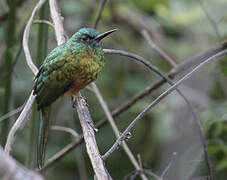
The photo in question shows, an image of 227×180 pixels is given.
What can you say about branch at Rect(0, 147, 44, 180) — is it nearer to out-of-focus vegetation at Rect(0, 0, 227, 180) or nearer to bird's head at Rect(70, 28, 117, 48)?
bird's head at Rect(70, 28, 117, 48)

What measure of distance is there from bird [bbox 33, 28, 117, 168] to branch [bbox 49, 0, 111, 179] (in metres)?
0.08

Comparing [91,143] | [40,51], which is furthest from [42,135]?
[91,143]

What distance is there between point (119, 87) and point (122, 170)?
798 millimetres

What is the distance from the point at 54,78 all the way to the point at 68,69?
97mm

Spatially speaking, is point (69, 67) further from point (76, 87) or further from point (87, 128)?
point (87, 128)

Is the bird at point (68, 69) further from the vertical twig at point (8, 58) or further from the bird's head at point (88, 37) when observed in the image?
the vertical twig at point (8, 58)

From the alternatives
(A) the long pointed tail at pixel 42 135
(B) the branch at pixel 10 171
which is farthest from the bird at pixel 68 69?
(B) the branch at pixel 10 171

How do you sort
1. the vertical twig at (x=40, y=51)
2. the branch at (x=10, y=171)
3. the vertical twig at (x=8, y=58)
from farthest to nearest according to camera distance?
the vertical twig at (x=8, y=58), the vertical twig at (x=40, y=51), the branch at (x=10, y=171)

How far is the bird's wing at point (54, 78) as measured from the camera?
7.36ft

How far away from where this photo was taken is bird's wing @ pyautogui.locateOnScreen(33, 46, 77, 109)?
224 cm

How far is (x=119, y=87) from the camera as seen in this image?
385cm

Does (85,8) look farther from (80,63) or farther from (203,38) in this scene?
(80,63)

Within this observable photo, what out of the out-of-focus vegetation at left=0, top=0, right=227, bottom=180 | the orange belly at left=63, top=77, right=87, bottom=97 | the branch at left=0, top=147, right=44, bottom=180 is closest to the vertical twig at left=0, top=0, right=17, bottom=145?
the orange belly at left=63, top=77, right=87, bottom=97

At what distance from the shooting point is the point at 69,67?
229cm
